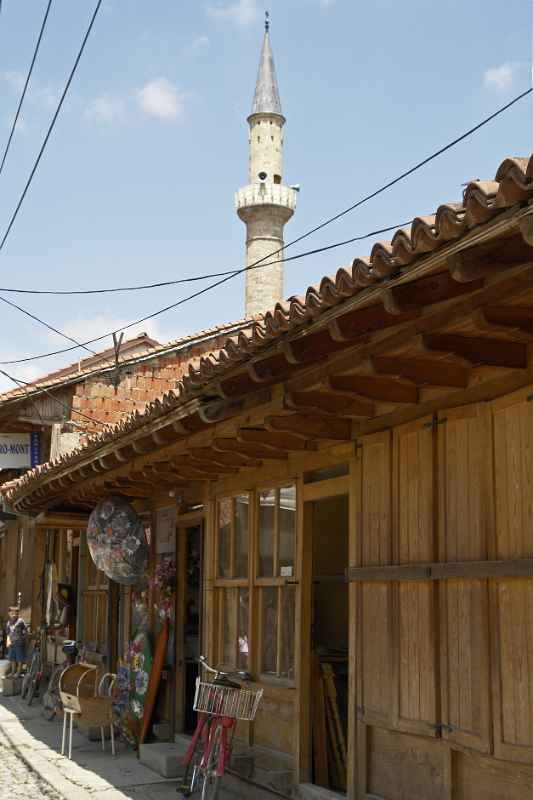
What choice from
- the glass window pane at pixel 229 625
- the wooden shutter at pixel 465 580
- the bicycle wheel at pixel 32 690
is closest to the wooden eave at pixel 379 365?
Result: the wooden shutter at pixel 465 580

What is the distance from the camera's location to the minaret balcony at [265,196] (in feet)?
165

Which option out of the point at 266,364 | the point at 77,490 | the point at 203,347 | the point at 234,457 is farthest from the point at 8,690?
the point at 266,364

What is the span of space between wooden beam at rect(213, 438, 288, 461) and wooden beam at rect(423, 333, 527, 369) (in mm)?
2653

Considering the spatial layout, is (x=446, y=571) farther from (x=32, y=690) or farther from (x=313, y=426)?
(x=32, y=690)

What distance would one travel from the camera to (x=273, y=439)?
23.5ft

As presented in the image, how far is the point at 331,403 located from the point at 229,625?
3570 millimetres

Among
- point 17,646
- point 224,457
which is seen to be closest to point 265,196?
point 17,646

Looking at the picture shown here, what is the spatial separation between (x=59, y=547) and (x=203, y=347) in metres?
5.78

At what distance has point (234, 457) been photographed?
26.7ft

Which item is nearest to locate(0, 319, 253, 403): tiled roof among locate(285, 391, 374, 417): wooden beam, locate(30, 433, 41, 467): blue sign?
locate(30, 433, 41, 467): blue sign

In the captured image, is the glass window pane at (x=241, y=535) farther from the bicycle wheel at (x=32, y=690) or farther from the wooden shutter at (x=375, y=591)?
the bicycle wheel at (x=32, y=690)

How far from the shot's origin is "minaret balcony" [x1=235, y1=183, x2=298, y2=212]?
50.4 meters

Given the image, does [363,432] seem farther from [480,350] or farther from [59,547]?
[59,547]

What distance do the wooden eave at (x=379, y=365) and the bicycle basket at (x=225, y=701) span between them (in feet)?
5.89
